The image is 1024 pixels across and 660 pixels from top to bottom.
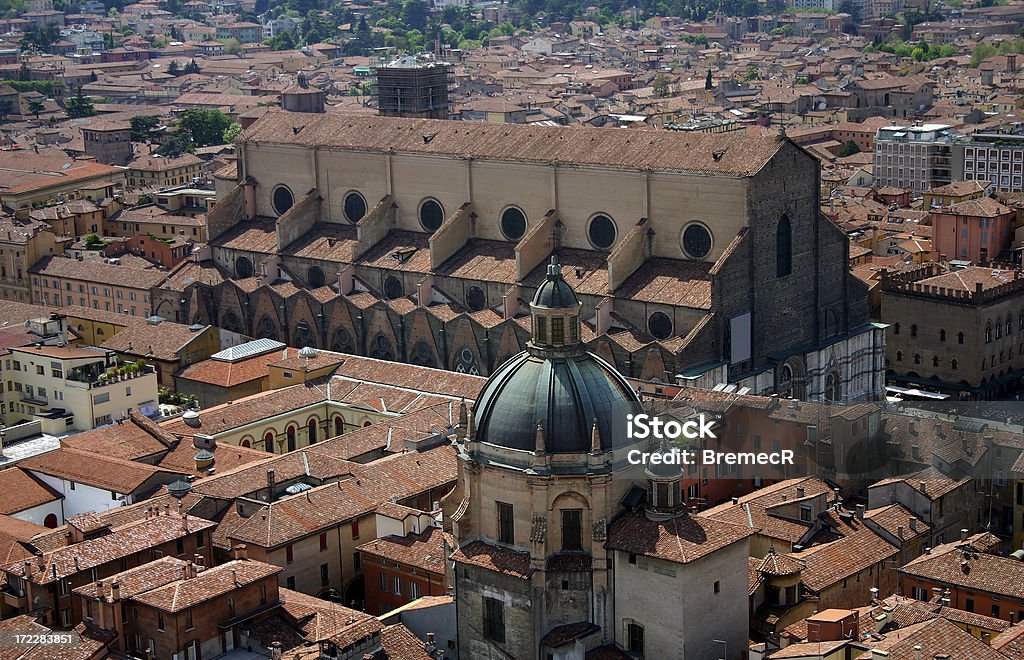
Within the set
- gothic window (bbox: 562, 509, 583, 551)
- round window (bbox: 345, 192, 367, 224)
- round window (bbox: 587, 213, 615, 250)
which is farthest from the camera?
round window (bbox: 345, 192, 367, 224)

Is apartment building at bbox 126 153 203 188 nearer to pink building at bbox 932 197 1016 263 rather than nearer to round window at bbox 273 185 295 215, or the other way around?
round window at bbox 273 185 295 215

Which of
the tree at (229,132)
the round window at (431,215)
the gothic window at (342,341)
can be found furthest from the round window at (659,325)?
the tree at (229,132)

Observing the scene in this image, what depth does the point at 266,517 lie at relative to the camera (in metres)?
50.0

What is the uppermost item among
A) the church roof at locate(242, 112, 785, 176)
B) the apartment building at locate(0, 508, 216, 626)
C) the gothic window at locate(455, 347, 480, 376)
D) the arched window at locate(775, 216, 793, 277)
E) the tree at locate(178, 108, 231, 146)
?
the church roof at locate(242, 112, 785, 176)

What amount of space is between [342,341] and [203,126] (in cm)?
7348

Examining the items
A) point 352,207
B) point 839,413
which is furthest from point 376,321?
point 839,413

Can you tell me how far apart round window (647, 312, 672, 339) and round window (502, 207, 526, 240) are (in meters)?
8.37

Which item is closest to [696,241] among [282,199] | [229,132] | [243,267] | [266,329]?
[266,329]

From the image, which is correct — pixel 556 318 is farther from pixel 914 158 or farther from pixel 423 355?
pixel 914 158

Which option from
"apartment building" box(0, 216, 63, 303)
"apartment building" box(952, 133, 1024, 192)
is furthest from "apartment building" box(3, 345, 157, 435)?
"apartment building" box(952, 133, 1024, 192)

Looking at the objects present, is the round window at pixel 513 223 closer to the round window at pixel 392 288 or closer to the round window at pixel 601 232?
the round window at pixel 601 232

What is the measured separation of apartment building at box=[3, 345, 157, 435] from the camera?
63.9 metres

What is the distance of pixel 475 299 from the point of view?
71.4 metres

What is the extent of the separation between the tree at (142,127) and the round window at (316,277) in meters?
69.4
